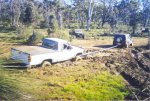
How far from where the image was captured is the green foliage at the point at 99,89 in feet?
36.9

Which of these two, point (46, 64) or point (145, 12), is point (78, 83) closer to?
point (46, 64)

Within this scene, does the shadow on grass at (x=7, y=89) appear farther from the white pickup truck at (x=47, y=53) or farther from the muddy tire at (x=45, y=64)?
the muddy tire at (x=45, y=64)

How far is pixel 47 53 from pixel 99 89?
3472 millimetres

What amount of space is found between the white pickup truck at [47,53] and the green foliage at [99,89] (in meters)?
2.39

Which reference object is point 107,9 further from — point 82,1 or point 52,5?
point 52,5

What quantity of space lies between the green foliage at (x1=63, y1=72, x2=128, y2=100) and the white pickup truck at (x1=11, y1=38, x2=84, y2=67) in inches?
94.2

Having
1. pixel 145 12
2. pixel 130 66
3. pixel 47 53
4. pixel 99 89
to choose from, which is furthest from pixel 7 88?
pixel 145 12

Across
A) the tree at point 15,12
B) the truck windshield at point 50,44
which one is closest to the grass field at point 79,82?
the truck windshield at point 50,44

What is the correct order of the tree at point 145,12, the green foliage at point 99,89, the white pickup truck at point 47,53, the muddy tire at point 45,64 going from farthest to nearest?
the tree at point 145,12, the muddy tire at point 45,64, the white pickup truck at point 47,53, the green foliage at point 99,89

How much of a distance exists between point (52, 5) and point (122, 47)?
26049mm

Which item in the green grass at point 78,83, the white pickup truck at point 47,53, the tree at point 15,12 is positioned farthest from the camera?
the tree at point 15,12

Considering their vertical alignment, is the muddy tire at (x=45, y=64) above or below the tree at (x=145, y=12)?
below

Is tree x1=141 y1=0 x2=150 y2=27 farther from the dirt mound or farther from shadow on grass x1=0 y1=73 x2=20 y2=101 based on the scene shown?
shadow on grass x1=0 y1=73 x2=20 y2=101

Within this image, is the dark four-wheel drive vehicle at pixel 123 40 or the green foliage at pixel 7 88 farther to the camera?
the dark four-wheel drive vehicle at pixel 123 40
